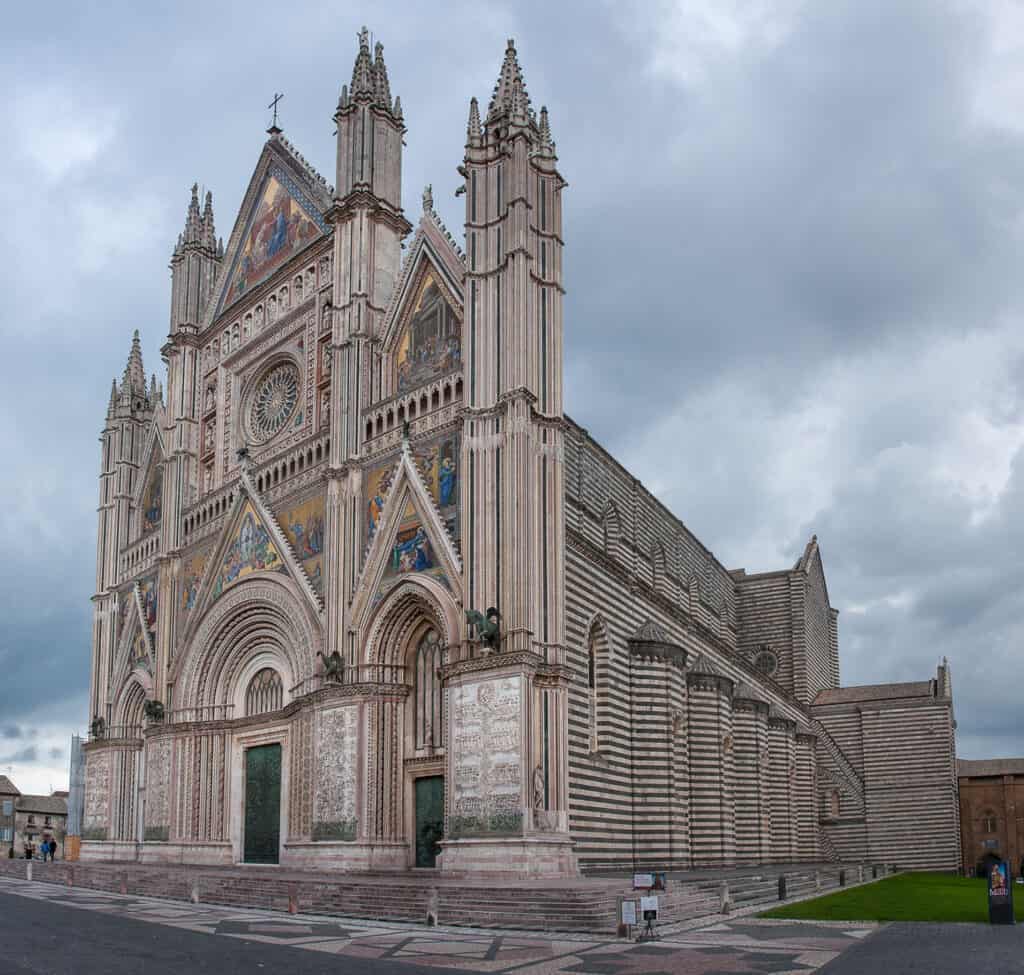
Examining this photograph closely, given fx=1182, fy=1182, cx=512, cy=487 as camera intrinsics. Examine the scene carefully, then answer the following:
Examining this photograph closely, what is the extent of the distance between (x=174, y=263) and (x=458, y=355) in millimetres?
17715

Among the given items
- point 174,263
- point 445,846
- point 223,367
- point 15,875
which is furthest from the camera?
point 174,263

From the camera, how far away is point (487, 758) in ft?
83.3

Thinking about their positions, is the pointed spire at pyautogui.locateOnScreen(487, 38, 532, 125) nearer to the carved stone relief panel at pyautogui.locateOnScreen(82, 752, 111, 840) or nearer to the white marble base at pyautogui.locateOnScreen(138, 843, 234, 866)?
the white marble base at pyautogui.locateOnScreen(138, 843, 234, 866)

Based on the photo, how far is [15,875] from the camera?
3684 cm

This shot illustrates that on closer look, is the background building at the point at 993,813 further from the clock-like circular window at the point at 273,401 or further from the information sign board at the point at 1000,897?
the information sign board at the point at 1000,897

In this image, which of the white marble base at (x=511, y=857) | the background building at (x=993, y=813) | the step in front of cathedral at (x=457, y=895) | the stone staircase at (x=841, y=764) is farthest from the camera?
the background building at (x=993, y=813)

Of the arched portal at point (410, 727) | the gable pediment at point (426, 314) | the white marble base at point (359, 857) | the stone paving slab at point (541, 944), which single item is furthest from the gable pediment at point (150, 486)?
the stone paving slab at point (541, 944)

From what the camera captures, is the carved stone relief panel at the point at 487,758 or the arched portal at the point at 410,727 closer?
the carved stone relief panel at the point at 487,758

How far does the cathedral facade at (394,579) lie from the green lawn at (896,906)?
492cm

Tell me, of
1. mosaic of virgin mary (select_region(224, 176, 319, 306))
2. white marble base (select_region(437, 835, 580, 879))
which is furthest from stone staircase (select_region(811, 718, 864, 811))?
mosaic of virgin mary (select_region(224, 176, 319, 306))

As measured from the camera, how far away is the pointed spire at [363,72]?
3494cm

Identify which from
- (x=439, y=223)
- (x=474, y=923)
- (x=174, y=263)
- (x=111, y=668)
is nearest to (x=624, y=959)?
(x=474, y=923)

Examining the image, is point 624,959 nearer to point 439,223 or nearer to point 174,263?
point 439,223

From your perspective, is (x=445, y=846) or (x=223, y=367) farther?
(x=223, y=367)
